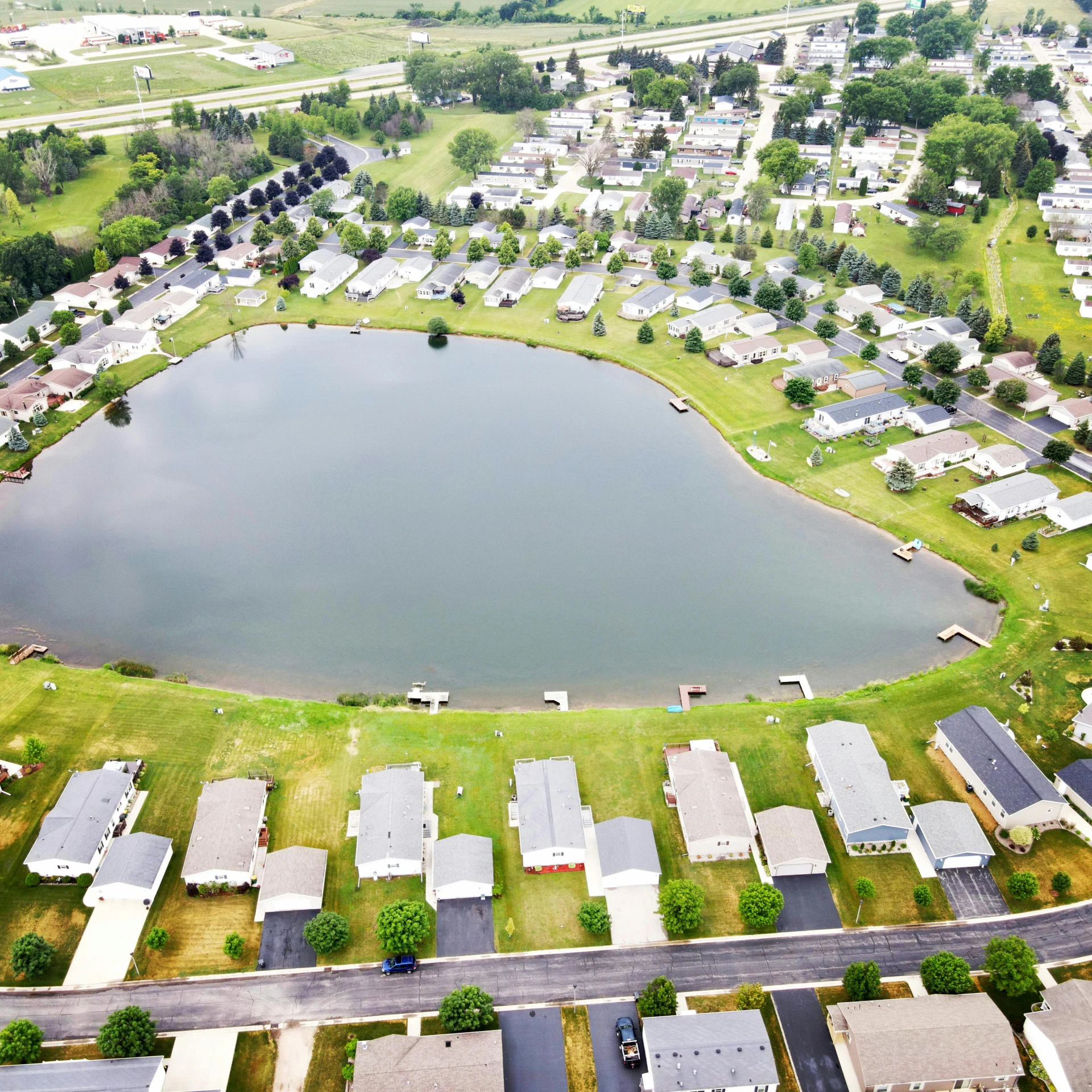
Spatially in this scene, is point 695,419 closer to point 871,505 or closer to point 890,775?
point 871,505

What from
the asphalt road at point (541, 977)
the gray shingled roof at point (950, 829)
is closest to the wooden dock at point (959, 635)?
the gray shingled roof at point (950, 829)

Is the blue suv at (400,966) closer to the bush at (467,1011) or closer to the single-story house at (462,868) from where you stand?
the bush at (467,1011)

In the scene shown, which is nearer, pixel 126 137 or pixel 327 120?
pixel 126 137

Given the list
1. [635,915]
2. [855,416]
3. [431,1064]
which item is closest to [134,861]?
[431,1064]

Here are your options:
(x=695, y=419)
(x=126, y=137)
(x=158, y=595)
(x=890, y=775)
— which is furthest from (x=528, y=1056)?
(x=126, y=137)

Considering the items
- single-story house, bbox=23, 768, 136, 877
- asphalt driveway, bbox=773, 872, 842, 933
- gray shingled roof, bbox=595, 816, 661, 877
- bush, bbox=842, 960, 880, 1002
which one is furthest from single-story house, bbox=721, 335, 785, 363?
single-story house, bbox=23, 768, 136, 877

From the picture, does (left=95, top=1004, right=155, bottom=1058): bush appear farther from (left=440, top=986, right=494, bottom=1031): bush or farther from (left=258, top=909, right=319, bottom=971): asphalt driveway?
(left=440, top=986, right=494, bottom=1031): bush

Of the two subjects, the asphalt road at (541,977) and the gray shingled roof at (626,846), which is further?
the gray shingled roof at (626,846)
